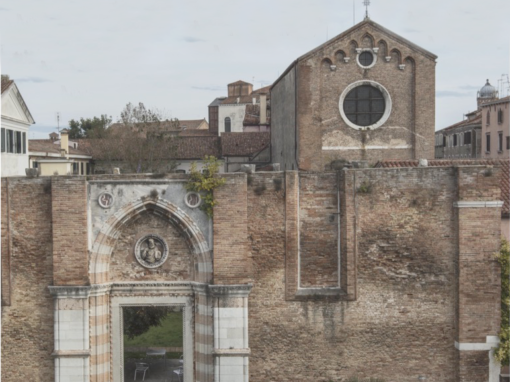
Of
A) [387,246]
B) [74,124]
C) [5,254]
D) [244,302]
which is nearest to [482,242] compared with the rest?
[387,246]

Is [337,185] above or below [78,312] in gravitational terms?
above

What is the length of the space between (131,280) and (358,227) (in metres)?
5.69

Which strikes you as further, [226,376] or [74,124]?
[74,124]

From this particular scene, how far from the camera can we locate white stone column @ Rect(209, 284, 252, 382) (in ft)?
47.7

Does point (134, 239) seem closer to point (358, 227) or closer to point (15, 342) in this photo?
point (15, 342)

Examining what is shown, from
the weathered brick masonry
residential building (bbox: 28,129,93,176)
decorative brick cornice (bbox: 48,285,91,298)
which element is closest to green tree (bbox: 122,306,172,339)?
residential building (bbox: 28,129,93,176)

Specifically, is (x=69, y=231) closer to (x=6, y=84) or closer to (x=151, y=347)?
(x=151, y=347)

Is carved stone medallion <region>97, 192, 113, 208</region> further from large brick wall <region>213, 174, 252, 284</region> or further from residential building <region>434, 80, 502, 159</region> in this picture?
residential building <region>434, 80, 502, 159</region>

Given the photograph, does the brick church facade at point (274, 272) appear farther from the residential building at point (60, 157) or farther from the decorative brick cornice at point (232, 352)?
the residential building at point (60, 157)

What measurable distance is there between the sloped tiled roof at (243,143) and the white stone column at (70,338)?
110 ft

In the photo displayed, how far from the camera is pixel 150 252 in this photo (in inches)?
599

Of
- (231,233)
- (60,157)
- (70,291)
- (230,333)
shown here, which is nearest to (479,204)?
(231,233)

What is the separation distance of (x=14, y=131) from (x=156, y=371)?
1482cm

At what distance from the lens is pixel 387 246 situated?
14.9 metres
